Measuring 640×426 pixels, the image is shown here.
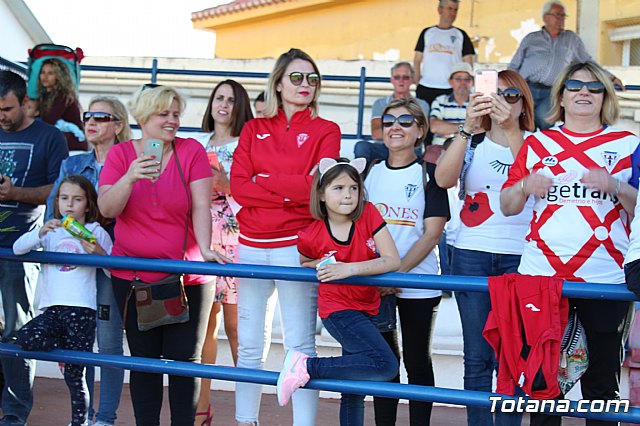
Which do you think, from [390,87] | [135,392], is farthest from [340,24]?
[135,392]

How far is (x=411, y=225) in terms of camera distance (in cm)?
439

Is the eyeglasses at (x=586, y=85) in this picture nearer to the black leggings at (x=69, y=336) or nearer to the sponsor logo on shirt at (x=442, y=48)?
the black leggings at (x=69, y=336)

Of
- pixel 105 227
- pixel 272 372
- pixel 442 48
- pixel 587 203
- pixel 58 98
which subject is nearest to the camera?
pixel 587 203

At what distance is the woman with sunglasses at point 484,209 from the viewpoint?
4062mm

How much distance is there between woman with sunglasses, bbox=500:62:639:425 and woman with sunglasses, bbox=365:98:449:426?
0.60m

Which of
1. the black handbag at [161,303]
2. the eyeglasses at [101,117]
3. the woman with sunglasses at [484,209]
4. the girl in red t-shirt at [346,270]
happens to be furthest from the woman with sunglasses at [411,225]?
the eyeglasses at [101,117]

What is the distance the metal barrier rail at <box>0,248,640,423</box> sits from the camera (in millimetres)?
3469

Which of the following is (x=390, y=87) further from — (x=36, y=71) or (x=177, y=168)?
(x=177, y=168)

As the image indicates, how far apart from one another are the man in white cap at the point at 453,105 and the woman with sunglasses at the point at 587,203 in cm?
427

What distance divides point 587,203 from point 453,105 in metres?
4.77

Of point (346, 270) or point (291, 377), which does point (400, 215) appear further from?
point (291, 377)

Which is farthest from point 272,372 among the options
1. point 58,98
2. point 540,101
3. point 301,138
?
point 540,101

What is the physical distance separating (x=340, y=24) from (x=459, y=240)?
42.2ft

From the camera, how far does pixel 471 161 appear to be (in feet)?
13.9
